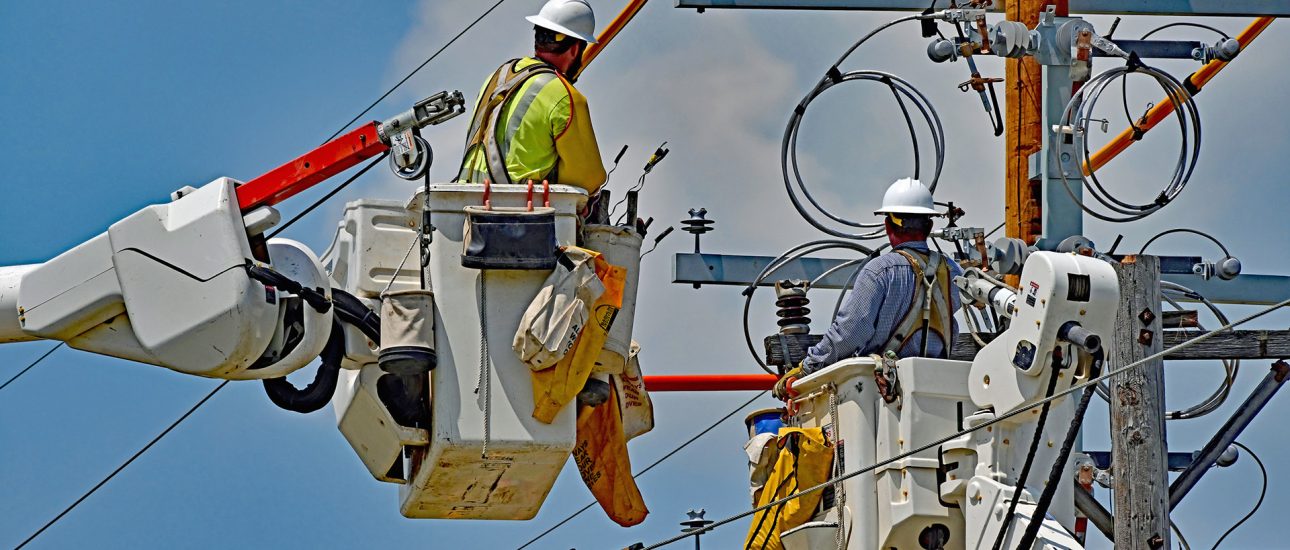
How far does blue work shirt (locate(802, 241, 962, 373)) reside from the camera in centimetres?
1348

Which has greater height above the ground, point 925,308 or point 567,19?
point 567,19

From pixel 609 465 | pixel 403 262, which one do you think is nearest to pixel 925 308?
pixel 609 465

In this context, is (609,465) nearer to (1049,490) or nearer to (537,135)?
(537,135)

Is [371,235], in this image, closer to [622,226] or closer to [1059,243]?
[622,226]

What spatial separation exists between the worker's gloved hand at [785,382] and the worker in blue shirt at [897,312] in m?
0.27

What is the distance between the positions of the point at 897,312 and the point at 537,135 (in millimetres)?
1996

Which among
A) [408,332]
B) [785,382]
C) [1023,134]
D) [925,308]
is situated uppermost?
[1023,134]

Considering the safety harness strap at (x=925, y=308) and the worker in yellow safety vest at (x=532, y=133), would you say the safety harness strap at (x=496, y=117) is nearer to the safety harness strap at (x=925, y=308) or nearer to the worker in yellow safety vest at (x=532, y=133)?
the worker in yellow safety vest at (x=532, y=133)

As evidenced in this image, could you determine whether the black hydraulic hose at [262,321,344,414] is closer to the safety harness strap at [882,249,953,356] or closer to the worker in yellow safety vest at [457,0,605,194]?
the worker in yellow safety vest at [457,0,605,194]

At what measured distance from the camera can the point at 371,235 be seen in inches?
500

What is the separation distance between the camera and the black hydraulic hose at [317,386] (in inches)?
492

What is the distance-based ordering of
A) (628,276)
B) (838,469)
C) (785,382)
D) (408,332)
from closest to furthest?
1. (408,332)
2. (628,276)
3. (838,469)
4. (785,382)

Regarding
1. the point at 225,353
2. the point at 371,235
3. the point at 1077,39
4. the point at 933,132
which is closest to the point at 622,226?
the point at 371,235

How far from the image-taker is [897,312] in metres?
13.5
